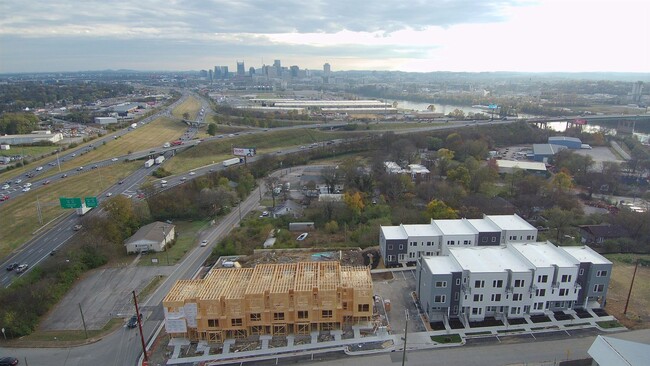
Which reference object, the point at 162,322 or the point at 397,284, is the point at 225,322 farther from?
the point at 397,284

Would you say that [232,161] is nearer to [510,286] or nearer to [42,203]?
[42,203]

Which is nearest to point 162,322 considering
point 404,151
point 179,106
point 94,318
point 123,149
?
point 94,318

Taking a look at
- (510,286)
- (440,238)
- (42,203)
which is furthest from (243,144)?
(510,286)

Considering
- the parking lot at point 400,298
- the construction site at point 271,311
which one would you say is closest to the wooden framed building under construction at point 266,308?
the construction site at point 271,311

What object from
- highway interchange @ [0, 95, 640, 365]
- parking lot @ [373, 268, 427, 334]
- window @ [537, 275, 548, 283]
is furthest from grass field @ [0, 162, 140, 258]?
window @ [537, 275, 548, 283]

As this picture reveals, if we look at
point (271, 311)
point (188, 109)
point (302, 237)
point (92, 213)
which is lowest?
point (302, 237)

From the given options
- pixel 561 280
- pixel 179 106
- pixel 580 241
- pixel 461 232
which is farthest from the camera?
pixel 179 106

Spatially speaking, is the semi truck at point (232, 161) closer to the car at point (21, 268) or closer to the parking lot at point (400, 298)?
the car at point (21, 268)
